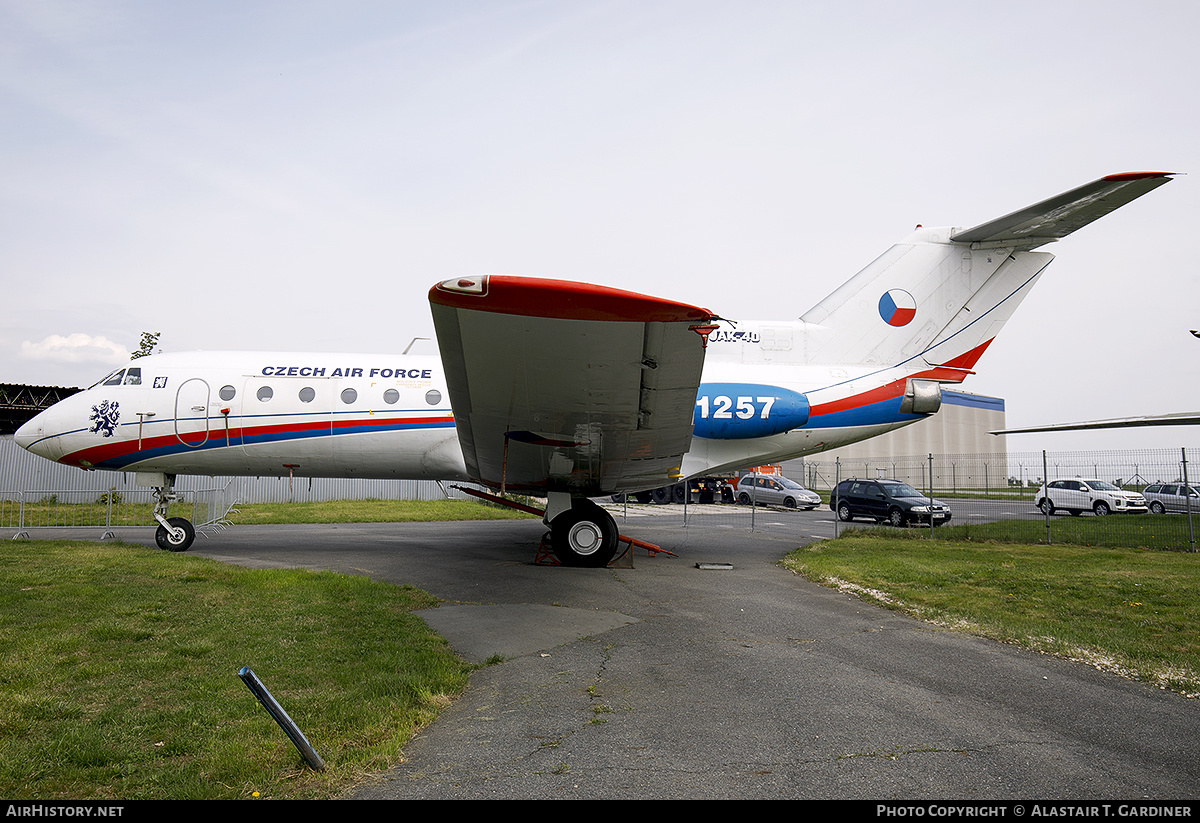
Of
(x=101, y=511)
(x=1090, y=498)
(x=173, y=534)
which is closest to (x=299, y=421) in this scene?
(x=173, y=534)

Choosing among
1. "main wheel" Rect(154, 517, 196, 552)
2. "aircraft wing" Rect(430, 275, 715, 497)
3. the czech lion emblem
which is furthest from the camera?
the czech lion emblem

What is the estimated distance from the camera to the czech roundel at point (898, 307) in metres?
11.3

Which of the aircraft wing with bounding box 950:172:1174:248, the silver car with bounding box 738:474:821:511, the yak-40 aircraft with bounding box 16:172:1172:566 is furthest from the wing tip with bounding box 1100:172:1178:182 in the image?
the silver car with bounding box 738:474:821:511

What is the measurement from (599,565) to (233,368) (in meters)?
7.33

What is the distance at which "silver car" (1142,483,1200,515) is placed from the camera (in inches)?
883

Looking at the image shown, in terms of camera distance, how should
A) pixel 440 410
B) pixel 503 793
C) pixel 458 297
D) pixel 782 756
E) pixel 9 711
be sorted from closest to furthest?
pixel 503 793, pixel 782 756, pixel 9 711, pixel 458 297, pixel 440 410

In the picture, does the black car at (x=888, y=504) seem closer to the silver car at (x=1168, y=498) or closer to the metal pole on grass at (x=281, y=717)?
the silver car at (x=1168, y=498)

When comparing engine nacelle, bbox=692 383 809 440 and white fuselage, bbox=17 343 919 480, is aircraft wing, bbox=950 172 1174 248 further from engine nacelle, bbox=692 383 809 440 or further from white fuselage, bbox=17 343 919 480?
engine nacelle, bbox=692 383 809 440

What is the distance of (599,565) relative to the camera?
1067 cm

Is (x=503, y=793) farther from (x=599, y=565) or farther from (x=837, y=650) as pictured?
(x=599, y=565)

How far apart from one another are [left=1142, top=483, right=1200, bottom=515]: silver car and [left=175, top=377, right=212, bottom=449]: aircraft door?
91.9 ft

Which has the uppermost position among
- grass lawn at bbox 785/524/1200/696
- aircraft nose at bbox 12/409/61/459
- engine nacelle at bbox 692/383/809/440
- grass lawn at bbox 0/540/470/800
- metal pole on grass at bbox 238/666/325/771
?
engine nacelle at bbox 692/383/809/440

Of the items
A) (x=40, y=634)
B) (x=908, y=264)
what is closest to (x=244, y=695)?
(x=40, y=634)

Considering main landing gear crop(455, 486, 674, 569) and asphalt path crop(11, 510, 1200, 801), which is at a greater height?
main landing gear crop(455, 486, 674, 569)
